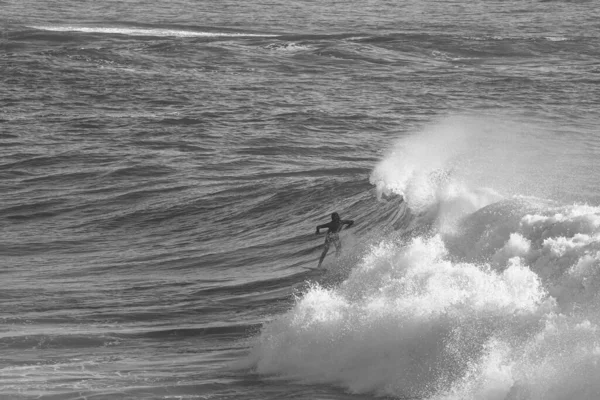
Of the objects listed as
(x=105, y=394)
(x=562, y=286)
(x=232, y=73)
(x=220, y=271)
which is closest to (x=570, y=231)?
(x=562, y=286)

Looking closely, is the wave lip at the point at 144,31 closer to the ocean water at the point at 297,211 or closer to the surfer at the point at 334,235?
the ocean water at the point at 297,211

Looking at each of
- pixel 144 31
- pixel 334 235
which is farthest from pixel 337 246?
pixel 144 31

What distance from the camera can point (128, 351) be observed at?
56.3ft

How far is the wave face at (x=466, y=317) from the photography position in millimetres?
12883

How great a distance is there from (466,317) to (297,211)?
13.9 metres

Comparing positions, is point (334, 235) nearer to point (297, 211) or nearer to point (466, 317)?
point (297, 211)

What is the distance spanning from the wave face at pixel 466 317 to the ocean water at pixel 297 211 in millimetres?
37

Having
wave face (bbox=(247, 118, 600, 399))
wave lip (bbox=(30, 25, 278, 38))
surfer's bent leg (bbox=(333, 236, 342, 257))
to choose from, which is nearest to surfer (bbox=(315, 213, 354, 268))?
surfer's bent leg (bbox=(333, 236, 342, 257))

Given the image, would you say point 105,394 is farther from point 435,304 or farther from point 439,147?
point 439,147

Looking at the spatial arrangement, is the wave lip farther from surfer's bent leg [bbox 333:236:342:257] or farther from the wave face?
the wave face

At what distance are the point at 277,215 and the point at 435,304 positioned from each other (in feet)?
43.0

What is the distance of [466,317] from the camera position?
46.6ft

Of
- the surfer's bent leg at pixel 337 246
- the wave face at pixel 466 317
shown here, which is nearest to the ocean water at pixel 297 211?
the wave face at pixel 466 317

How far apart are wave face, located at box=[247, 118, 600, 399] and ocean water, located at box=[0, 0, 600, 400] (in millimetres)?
37
